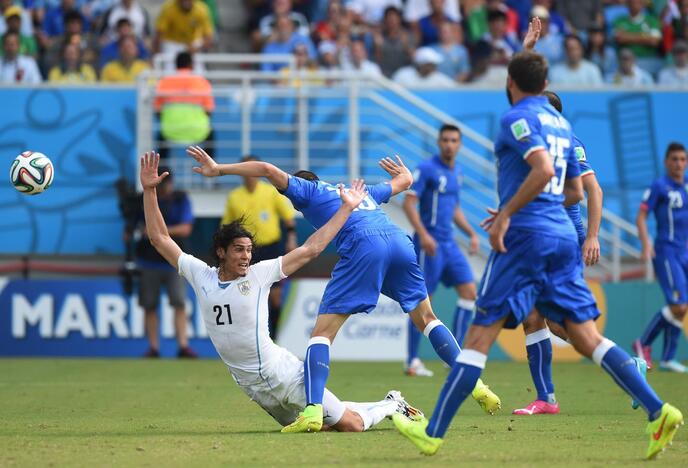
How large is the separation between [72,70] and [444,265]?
8.25 meters

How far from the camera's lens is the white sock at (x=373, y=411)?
30.5 feet

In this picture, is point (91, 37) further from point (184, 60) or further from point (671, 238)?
point (671, 238)

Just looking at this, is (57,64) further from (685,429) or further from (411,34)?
(685,429)

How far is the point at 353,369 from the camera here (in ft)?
55.1

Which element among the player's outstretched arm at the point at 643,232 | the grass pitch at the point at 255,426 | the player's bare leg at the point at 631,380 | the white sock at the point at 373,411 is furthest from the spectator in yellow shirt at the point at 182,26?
the player's bare leg at the point at 631,380

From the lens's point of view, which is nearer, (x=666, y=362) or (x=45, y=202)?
(x=666, y=362)

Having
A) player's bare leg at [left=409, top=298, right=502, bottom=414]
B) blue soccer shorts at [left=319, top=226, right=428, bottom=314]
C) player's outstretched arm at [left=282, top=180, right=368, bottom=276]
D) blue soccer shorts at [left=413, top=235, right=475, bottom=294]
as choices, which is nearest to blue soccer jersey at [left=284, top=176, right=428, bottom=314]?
blue soccer shorts at [left=319, top=226, right=428, bottom=314]

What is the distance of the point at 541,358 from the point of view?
35.1ft

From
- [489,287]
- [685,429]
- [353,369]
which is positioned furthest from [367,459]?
[353,369]

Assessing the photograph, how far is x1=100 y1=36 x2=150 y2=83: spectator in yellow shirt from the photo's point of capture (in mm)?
20719

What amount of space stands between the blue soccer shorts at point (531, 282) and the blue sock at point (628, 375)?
0.23 meters

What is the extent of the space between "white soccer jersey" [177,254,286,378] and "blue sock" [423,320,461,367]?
6.04ft

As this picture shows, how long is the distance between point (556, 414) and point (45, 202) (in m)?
11.4

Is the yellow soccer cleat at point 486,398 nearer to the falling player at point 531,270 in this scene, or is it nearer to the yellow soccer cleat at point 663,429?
the falling player at point 531,270
